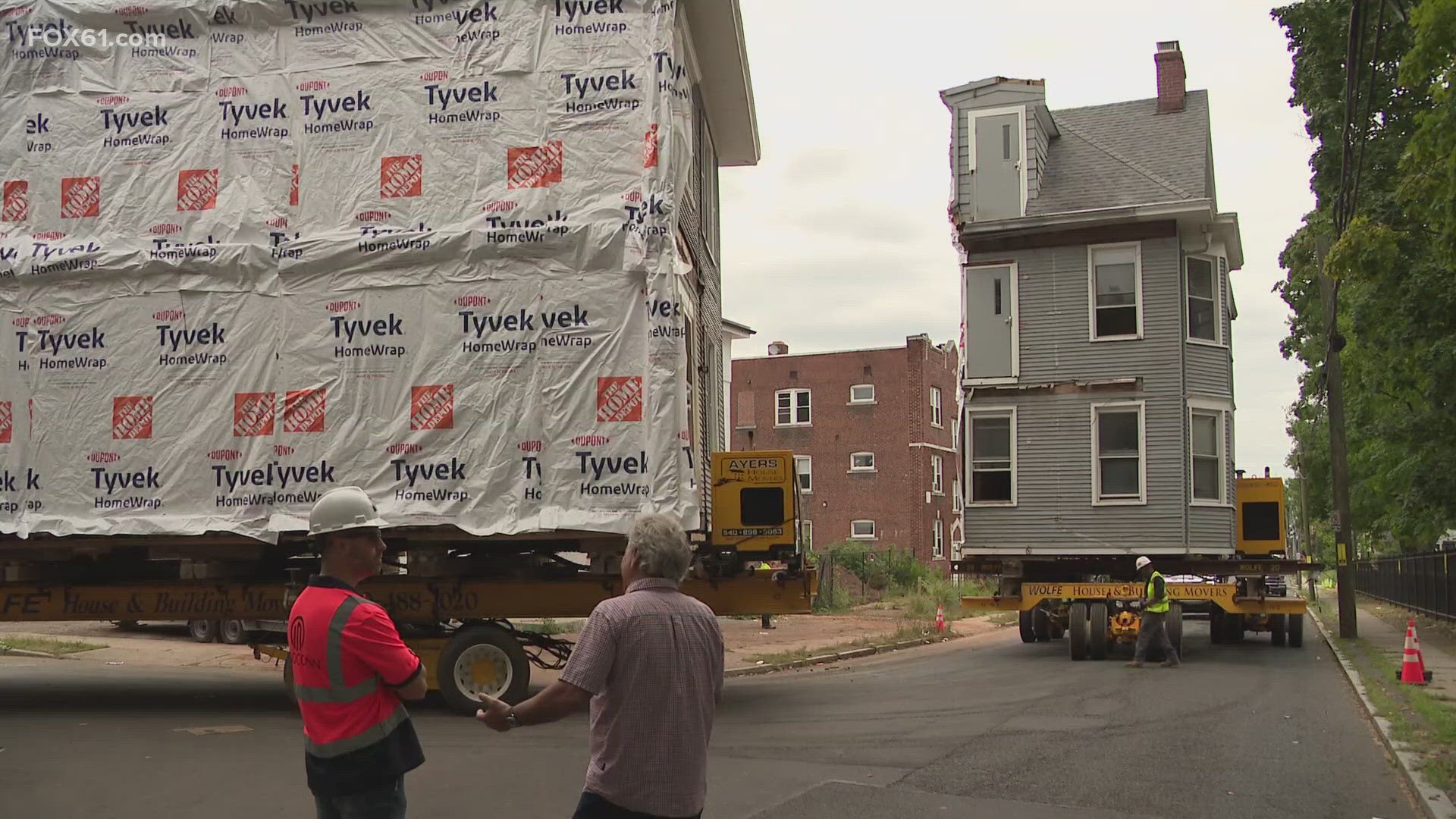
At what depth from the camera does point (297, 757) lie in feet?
32.3

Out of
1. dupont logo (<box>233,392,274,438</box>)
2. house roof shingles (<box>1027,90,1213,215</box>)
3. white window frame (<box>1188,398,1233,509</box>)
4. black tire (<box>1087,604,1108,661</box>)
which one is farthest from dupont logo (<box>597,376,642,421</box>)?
white window frame (<box>1188,398,1233,509</box>)

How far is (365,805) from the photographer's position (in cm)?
422

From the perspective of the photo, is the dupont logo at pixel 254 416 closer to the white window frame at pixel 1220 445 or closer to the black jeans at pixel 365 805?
the black jeans at pixel 365 805

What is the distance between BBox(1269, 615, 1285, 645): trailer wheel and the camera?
70.0 ft

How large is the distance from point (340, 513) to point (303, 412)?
8.52 m

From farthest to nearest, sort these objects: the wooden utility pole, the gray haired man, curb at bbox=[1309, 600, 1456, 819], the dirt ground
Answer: the wooden utility pole, the dirt ground, curb at bbox=[1309, 600, 1456, 819], the gray haired man

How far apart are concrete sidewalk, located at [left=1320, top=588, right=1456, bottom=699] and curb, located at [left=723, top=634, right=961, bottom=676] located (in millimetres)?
7480

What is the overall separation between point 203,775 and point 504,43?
7.29 m

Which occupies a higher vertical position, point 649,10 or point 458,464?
point 649,10

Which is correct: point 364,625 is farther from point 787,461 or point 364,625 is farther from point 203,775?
point 787,461

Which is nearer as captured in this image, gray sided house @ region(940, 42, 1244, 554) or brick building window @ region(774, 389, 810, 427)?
gray sided house @ region(940, 42, 1244, 554)

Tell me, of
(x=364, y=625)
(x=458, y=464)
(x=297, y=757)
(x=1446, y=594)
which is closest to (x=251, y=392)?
(x=458, y=464)

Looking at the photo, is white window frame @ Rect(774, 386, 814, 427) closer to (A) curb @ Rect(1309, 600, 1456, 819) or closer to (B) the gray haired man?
(A) curb @ Rect(1309, 600, 1456, 819)

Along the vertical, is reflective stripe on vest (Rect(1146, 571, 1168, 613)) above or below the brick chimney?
below
